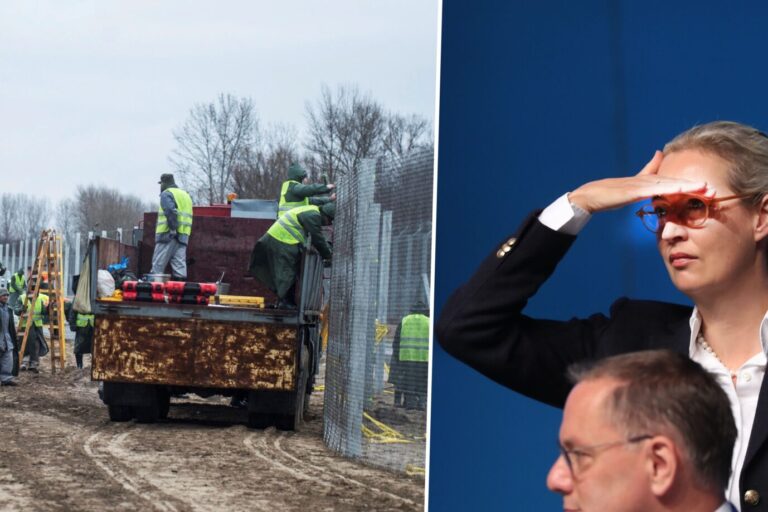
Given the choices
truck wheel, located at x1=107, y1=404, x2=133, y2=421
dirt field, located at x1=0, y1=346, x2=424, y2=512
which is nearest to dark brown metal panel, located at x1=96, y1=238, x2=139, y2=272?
dirt field, located at x1=0, y1=346, x2=424, y2=512

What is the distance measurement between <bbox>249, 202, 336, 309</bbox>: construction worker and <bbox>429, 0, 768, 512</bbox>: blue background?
7.79 m

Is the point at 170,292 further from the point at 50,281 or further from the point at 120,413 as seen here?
the point at 50,281

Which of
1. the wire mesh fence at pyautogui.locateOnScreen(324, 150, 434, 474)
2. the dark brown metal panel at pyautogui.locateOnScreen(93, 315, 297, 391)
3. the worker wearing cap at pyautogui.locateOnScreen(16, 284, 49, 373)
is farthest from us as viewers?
the worker wearing cap at pyautogui.locateOnScreen(16, 284, 49, 373)

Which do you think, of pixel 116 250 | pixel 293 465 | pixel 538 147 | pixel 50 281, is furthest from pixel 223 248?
pixel 538 147

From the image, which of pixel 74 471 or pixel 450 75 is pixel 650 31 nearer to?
pixel 450 75

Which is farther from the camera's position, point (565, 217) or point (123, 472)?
point (123, 472)

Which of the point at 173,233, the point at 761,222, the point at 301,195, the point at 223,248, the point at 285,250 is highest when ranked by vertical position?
the point at 301,195

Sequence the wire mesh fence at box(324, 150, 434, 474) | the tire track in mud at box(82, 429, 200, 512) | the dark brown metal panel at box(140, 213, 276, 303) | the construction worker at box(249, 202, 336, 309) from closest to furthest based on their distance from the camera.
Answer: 1. the tire track in mud at box(82, 429, 200, 512)
2. the wire mesh fence at box(324, 150, 434, 474)
3. the construction worker at box(249, 202, 336, 309)
4. the dark brown metal panel at box(140, 213, 276, 303)

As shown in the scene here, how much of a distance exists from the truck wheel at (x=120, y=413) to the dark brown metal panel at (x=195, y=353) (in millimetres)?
1294

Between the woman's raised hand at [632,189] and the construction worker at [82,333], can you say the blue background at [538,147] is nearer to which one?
the woman's raised hand at [632,189]

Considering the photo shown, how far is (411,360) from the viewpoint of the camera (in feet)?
29.8

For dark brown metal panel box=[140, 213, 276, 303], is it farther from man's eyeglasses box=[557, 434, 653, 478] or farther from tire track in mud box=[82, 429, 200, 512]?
man's eyeglasses box=[557, 434, 653, 478]

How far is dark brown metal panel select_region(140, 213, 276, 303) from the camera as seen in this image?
12953 mm

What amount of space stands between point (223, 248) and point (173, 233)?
0.59 metres
